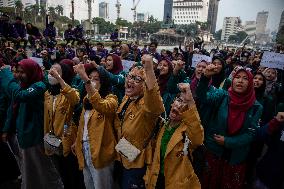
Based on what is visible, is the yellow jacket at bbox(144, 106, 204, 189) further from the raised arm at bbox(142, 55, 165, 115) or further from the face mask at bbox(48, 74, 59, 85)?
the face mask at bbox(48, 74, 59, 85)

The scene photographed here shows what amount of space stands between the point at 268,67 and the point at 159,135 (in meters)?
3.61

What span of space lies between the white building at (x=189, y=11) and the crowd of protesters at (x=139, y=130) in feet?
487

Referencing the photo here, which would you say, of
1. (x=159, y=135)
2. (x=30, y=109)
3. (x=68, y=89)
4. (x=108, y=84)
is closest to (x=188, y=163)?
(x=159, y=135)

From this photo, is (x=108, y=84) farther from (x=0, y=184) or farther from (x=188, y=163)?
(x=0, y=184)

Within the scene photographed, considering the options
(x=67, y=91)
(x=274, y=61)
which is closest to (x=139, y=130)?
(x=67, y=91)

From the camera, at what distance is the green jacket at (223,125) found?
9.90 ft

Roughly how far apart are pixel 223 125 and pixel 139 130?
108 cm

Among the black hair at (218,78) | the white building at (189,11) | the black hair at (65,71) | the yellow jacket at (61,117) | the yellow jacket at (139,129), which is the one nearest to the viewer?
the yellow jacket at (139,129)

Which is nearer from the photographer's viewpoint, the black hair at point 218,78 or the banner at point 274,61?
the black hair at point 218,78

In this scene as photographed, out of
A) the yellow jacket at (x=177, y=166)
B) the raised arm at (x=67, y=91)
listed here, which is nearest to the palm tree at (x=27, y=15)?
the raised arm at (x=67, y=91)

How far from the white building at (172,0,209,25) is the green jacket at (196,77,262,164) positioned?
5844 inches

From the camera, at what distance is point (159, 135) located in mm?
2611

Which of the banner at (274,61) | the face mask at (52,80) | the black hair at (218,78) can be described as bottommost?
the black hair at (218,78)

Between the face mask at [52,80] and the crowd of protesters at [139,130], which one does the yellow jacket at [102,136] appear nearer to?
the crowd of protesters at [139,130]
